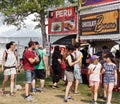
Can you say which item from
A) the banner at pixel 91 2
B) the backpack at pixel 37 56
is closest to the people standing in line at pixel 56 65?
the backpack at pixel 37 56

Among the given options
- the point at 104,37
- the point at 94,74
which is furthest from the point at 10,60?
the point at 104,37

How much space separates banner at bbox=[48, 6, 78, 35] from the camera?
1864 cm

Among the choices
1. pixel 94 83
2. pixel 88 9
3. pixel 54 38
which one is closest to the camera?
pixel 94 83

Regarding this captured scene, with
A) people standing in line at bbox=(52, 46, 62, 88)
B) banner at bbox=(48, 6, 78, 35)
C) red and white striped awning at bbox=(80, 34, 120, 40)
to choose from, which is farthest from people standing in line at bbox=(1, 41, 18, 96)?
banner at bbox=(48, 6, 78, 35)

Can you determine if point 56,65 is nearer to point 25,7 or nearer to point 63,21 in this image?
point 63,21

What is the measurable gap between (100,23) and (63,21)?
11.0 ft

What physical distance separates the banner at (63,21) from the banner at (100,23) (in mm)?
707

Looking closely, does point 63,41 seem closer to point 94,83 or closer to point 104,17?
point 104,17

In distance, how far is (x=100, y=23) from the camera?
16.6m

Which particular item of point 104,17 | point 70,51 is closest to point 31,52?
point 70,51

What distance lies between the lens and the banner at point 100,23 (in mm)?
15617

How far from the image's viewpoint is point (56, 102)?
1191cm

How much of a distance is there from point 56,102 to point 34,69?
1.60 metres

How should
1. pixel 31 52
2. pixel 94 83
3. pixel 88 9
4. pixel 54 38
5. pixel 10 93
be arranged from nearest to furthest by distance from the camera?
pixel 94 83, pixel 31 52, pixel 10 93, pixel 88 9, pixel 54 38
